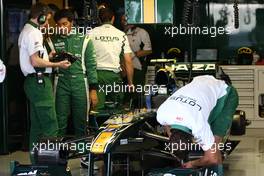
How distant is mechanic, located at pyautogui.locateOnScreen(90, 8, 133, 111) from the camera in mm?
6723

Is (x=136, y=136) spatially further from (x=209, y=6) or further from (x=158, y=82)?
(x=209, y=6)

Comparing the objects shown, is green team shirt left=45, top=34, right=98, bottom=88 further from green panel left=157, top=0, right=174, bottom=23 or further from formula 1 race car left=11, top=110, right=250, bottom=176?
formula 1 race car left=11, top=110, right=250, bottom=176

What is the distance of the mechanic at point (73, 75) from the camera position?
629 cm

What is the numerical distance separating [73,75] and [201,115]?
8.34 feet

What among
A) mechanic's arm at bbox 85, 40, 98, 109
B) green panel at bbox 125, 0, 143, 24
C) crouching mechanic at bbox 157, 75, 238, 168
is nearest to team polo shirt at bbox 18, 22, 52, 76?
mechanic's arm at bbox 85, 40, 98, 109

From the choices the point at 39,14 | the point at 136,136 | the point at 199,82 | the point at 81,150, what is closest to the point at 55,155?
the point at 81,150

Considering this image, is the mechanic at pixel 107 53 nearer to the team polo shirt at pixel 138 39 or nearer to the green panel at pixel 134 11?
the green panel at pixel 134 11

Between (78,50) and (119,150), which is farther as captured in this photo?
(78,50)

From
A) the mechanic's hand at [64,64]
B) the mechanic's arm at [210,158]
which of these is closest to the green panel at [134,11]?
the mechanic's hand at [64,64]

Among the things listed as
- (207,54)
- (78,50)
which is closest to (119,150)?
(78,50)

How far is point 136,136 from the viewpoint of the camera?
193 inches

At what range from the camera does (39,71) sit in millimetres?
5871

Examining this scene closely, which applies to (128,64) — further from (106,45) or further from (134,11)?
(134,11)

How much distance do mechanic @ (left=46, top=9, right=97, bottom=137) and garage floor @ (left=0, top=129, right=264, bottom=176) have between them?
55cm
